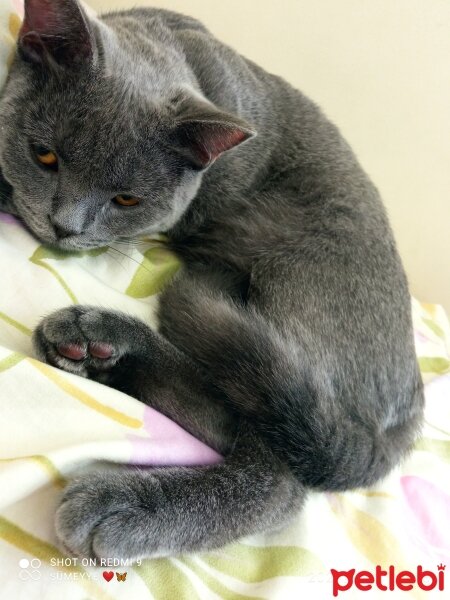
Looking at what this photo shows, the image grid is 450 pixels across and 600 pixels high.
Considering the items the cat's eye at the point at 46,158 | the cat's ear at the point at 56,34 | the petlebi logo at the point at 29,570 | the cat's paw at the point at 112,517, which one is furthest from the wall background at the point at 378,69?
the petlebi logo at the point at 29,570

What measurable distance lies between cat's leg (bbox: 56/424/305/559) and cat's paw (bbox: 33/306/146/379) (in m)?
0.17

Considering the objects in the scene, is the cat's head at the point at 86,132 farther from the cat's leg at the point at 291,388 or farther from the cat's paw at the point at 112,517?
the cat's paw at the point at 112,517

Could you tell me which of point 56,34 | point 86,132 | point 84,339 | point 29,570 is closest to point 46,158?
point 86,132

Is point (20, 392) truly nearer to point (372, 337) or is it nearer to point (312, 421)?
point (312, 421)

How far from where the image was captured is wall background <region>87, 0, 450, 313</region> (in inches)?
66.8

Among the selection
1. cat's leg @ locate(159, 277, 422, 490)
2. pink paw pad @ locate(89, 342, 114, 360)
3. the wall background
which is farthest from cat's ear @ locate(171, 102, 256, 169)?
the wall background

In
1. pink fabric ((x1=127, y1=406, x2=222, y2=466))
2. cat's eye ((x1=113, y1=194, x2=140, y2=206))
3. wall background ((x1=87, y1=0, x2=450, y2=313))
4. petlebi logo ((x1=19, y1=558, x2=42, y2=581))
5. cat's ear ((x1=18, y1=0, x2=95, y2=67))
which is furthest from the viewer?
wall background ((x1=87, y1=0, x2=450, y2=313))

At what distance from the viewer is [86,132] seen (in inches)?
33.9

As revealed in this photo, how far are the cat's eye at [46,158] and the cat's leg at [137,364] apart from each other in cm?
25

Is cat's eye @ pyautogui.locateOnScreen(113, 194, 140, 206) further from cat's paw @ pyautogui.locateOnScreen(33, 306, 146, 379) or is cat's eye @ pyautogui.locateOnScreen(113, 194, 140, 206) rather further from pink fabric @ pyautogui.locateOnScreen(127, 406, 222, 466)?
pink fabric @ pyautogui.locateOnScreen(127, 406, 222, 466)

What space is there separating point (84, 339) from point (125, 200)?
0.95 ft

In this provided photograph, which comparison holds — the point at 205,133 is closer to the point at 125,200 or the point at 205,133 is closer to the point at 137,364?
the point at 125,200

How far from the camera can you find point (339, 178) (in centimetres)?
123

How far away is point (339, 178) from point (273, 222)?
0.20 metres
